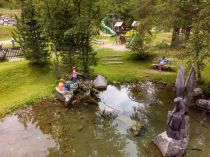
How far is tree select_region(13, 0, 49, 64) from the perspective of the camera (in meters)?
19.4

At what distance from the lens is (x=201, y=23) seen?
50.8ft

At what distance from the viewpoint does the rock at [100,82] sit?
18.5 meters

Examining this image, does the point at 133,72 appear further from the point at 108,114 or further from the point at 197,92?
the point at 108,114

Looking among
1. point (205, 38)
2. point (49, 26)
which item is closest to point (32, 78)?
point (49, 26)

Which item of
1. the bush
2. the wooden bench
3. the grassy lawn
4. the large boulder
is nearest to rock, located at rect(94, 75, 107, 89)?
the grassy lawn

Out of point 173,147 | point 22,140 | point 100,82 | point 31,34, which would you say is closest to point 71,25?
Result: point 31,34

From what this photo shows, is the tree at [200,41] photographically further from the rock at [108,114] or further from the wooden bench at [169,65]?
the rock at [108,114]

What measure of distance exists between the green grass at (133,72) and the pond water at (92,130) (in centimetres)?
254

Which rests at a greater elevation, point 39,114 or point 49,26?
point 49,26

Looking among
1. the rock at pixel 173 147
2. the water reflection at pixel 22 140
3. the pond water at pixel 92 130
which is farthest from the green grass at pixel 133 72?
the rock at pixel 173 147

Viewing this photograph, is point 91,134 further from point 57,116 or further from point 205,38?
point 205,38

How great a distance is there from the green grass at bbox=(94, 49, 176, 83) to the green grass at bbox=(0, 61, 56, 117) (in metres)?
4.58

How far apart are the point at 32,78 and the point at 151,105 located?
9291mm

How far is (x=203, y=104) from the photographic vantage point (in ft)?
52.2
